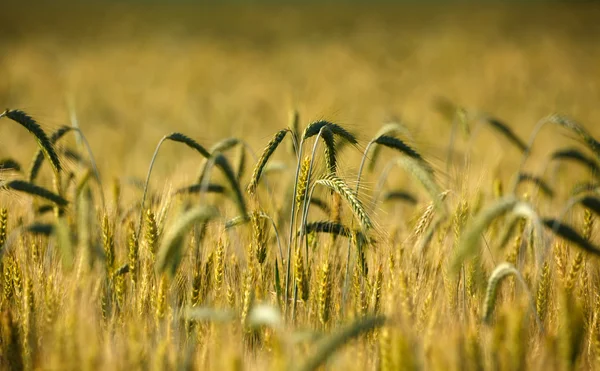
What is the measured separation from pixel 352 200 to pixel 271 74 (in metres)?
11.7

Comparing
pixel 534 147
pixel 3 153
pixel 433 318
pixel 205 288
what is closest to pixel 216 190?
pixel 205 288

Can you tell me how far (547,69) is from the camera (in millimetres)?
13422

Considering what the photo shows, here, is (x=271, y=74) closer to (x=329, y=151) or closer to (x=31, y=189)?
(x=329, y=151)

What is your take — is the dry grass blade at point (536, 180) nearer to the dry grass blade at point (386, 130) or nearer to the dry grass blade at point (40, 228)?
the dry grass blade at point (386, 130)

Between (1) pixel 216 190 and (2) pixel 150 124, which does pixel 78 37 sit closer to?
(2) pixel 150 124

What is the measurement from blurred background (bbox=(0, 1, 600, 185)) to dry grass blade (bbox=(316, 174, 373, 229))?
5.19ft

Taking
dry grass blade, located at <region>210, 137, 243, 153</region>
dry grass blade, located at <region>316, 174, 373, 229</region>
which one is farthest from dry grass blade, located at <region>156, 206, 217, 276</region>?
dry grass blade, located at <region>210, 137, 243, 153</region>

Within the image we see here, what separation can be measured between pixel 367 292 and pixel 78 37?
1906 cm

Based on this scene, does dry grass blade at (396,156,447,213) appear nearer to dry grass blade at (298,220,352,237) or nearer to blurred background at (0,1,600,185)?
dry grass blade at (298,220,352,237)

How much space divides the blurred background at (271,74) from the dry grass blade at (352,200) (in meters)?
1.58

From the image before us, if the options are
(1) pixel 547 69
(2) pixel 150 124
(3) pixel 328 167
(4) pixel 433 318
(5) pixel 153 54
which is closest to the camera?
(4) pixel 433 318

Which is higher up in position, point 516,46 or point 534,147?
point 516,46

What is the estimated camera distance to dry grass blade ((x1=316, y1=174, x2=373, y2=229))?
1926mm

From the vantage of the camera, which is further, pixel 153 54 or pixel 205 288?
pixel 153 54
